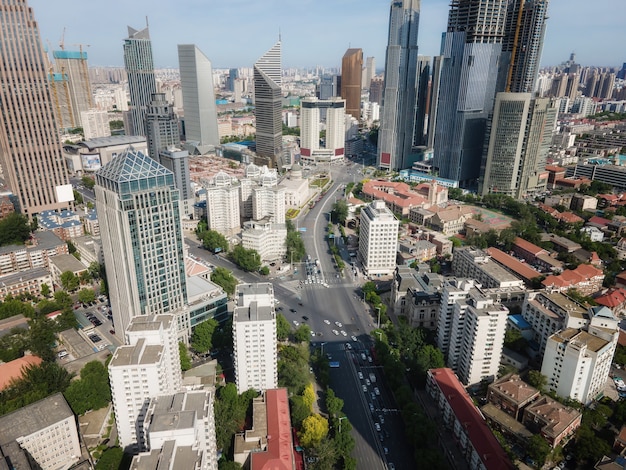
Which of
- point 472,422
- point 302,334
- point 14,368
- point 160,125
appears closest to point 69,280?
point 14,368

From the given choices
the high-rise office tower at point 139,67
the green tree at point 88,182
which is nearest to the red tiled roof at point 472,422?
the green tree at point 88,182

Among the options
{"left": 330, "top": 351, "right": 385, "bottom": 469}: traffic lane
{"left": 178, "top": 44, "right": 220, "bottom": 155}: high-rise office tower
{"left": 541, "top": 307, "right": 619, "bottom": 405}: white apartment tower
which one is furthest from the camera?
{"left": 178, "top": 44, "right": 220, "bottom": 155}: high-rise office tower

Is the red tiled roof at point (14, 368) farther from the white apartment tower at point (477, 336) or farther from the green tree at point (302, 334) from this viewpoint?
the white apartment tower at point (477, 336)

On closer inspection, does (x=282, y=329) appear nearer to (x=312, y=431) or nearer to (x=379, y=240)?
(x=312, y=431)

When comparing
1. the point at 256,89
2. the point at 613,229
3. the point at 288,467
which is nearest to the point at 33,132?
the point at 256,89

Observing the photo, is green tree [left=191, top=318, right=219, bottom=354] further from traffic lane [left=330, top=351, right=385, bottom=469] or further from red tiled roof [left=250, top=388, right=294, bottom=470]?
traffic lane [left=330, top=351, right=385, bottom=469]

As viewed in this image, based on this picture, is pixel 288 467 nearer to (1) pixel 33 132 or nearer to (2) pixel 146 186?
(2) pixel 146 186

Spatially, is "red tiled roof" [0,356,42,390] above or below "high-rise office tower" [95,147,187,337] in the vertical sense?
below

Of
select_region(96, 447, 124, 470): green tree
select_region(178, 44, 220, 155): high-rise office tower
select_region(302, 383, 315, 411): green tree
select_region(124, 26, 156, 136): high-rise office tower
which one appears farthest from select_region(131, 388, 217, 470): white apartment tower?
select_region(178, 44, 220, 155): high-rise office tower
